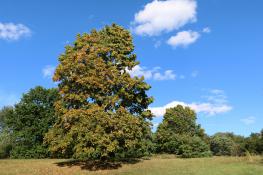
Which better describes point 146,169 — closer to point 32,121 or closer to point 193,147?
point 32,121

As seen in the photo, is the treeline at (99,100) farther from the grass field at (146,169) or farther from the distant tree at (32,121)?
the distant tree at (32,121)

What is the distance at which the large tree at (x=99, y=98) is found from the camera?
102ft

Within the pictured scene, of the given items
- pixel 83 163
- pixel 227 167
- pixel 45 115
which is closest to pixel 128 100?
pixel 83 163

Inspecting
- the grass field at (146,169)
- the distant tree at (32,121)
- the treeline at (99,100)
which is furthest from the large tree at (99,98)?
the distant tree at (32,121)

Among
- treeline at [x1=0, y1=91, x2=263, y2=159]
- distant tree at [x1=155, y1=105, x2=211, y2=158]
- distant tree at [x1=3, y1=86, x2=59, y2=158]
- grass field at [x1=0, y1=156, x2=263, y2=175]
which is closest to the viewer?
grass field at [x1=0, y1=156, x2=263, y2=175]

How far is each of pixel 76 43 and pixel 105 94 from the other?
666 centimetres

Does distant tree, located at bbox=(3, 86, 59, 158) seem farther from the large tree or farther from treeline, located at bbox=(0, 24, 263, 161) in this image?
the large tree

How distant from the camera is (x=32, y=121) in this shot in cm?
6297

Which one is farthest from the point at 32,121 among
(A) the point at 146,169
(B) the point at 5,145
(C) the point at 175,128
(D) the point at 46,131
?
(A) the point at 146,169

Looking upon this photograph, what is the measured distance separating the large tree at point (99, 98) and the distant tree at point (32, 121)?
26.3 meters

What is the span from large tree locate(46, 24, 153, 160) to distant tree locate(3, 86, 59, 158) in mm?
26305

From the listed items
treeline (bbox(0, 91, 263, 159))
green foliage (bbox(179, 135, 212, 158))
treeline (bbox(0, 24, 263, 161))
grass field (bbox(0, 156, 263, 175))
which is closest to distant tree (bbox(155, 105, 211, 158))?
treeline (bbox(0, 91, 263, 159))

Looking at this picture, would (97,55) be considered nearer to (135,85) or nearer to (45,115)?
(135,85)

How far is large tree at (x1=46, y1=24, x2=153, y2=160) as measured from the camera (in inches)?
1224
